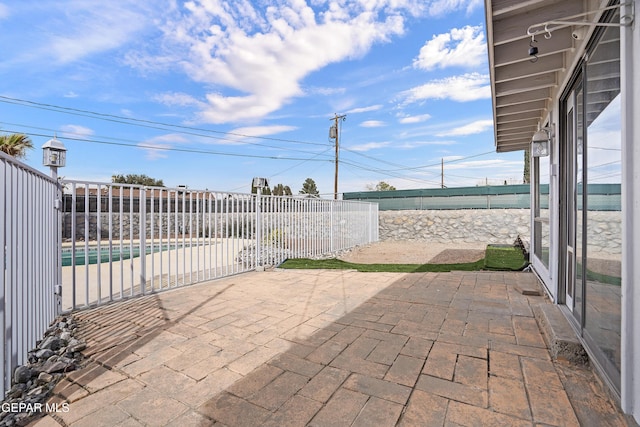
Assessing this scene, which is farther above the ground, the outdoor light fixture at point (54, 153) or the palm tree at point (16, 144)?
the palm tree at point (16, 144)

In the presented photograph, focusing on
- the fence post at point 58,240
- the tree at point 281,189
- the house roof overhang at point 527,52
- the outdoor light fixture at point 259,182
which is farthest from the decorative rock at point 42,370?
the tree at point 281,189

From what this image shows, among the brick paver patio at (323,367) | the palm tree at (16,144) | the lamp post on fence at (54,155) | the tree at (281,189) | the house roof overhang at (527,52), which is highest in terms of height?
the tree at (281,189)

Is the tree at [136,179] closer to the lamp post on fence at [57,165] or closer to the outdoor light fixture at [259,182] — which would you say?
the outdoor light fixture at [259,182]

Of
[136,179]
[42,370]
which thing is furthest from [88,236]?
[136,179]

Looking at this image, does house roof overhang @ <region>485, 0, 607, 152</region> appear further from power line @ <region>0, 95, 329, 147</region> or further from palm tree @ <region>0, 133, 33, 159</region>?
power line @ <region>0, 95, 329, 147</region>

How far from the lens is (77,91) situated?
49.1ft

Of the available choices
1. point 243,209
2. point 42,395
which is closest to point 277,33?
point 243,209

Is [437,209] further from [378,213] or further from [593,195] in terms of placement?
[593,195]

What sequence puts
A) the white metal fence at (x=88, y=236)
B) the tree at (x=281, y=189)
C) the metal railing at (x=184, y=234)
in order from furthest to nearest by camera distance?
the tree at (x=281, y=189)
the metal railing at (x=184, y=234)
the white metal fence at (x=88, y=236)

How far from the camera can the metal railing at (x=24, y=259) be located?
1.69 m

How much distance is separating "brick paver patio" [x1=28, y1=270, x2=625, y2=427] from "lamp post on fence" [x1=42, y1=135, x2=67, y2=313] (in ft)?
1.60

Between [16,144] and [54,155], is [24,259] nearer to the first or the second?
[54,155]

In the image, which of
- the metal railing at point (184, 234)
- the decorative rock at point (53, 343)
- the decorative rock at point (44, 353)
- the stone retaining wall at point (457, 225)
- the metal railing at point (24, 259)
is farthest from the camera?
the stone retaining wall at point (457, 225)

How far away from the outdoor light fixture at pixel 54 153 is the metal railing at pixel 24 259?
8.4 inches
